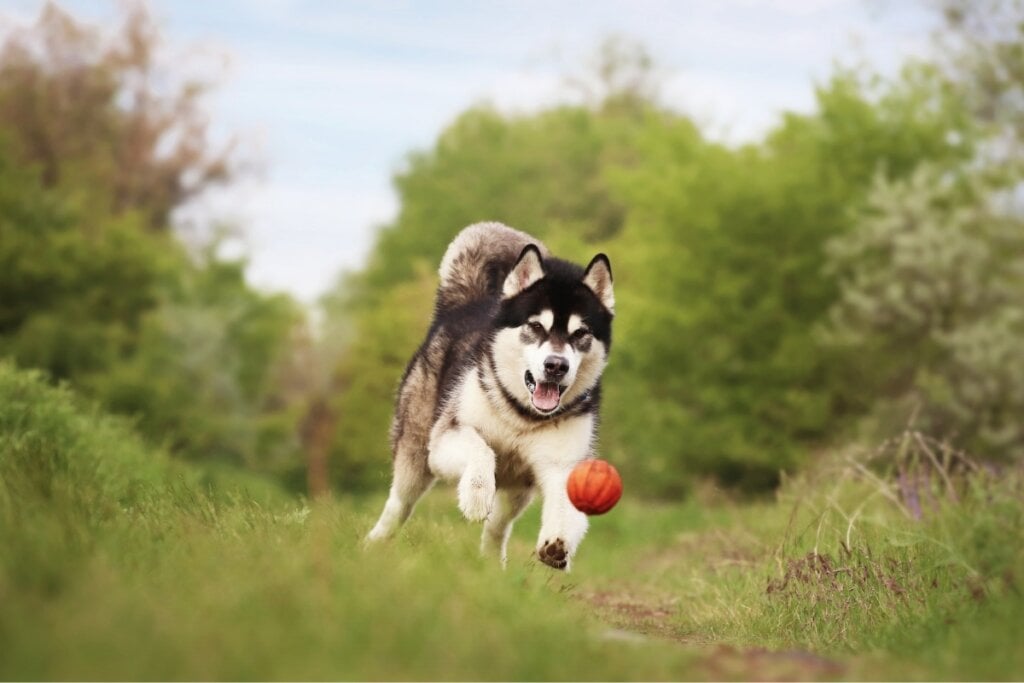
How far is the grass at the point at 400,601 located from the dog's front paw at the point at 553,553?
1.72 feet

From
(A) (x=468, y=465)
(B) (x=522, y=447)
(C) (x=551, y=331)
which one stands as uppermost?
(C) (x=551, y=331)

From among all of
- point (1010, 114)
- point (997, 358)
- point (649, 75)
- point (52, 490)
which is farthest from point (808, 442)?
point (649, 75)

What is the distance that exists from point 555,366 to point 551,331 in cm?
28

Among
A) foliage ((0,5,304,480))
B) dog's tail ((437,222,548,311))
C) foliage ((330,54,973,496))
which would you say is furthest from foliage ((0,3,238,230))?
dog's tail ((437,222,548,311))

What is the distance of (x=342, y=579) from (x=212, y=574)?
1.58ft

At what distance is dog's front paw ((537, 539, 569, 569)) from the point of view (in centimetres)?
654

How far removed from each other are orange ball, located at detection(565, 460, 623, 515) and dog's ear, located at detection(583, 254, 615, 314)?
113 centimetres

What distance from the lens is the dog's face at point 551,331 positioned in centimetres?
674

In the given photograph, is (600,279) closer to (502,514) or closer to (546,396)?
(546,396)

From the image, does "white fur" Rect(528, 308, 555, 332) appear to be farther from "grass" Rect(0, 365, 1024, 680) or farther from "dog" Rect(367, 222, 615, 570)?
"grass" Rect(0, 365, 1024, 680)

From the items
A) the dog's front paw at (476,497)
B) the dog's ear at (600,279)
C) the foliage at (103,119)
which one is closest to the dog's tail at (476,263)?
the dog's ear at (600,279)

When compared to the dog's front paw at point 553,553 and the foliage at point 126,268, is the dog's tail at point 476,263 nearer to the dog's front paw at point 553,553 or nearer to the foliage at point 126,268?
the dog's front paw at point 553,553

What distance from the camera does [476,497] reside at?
21.6 ft

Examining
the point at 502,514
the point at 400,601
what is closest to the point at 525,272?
the point at 502,514
